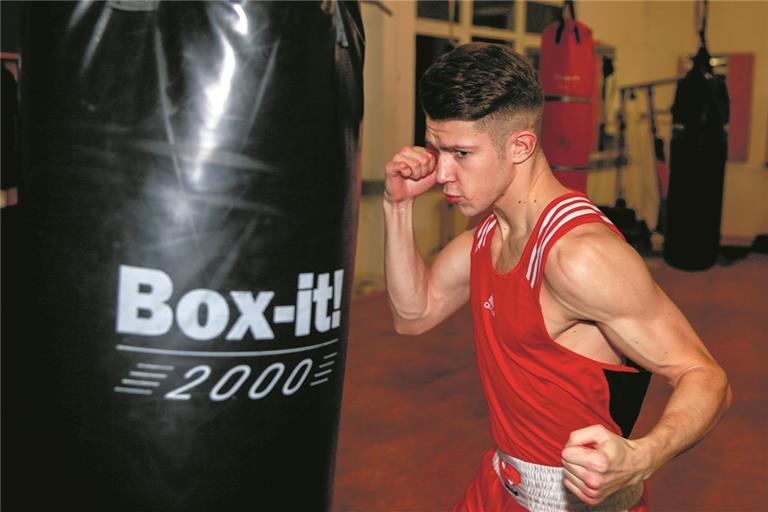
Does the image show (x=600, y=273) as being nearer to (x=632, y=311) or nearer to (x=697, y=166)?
(x=632, y=311)

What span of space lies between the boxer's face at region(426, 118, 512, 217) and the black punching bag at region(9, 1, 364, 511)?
0.46 metres

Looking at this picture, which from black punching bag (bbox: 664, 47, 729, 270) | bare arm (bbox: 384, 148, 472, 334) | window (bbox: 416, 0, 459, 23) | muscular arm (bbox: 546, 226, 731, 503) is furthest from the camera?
window (bbox: 416, 0, 459, 23)

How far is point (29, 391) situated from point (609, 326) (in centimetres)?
92

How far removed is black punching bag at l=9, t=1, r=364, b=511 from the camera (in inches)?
40.6

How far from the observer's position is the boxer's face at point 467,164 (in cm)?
154

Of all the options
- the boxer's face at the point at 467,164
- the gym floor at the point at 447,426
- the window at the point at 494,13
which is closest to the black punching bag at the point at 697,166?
the gym floor at the point at 447,426

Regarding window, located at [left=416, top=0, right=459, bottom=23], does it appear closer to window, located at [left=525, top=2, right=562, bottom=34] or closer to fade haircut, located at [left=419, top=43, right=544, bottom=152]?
window, located at [left=525, top=2, right=562, bottom=34]

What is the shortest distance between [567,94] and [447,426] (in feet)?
8.29

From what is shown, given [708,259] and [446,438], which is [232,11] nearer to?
[446,438]

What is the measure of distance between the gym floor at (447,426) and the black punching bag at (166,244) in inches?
67.6

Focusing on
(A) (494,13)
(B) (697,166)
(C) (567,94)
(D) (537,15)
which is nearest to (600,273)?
(C) (567,94)

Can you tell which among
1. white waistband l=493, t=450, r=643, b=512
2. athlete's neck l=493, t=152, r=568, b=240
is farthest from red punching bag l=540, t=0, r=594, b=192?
white waistband l=493, t=450, r=643, b=512

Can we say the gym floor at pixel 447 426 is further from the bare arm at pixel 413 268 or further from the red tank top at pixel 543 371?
the red tank top at pixel 543 371

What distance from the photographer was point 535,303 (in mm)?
1494
